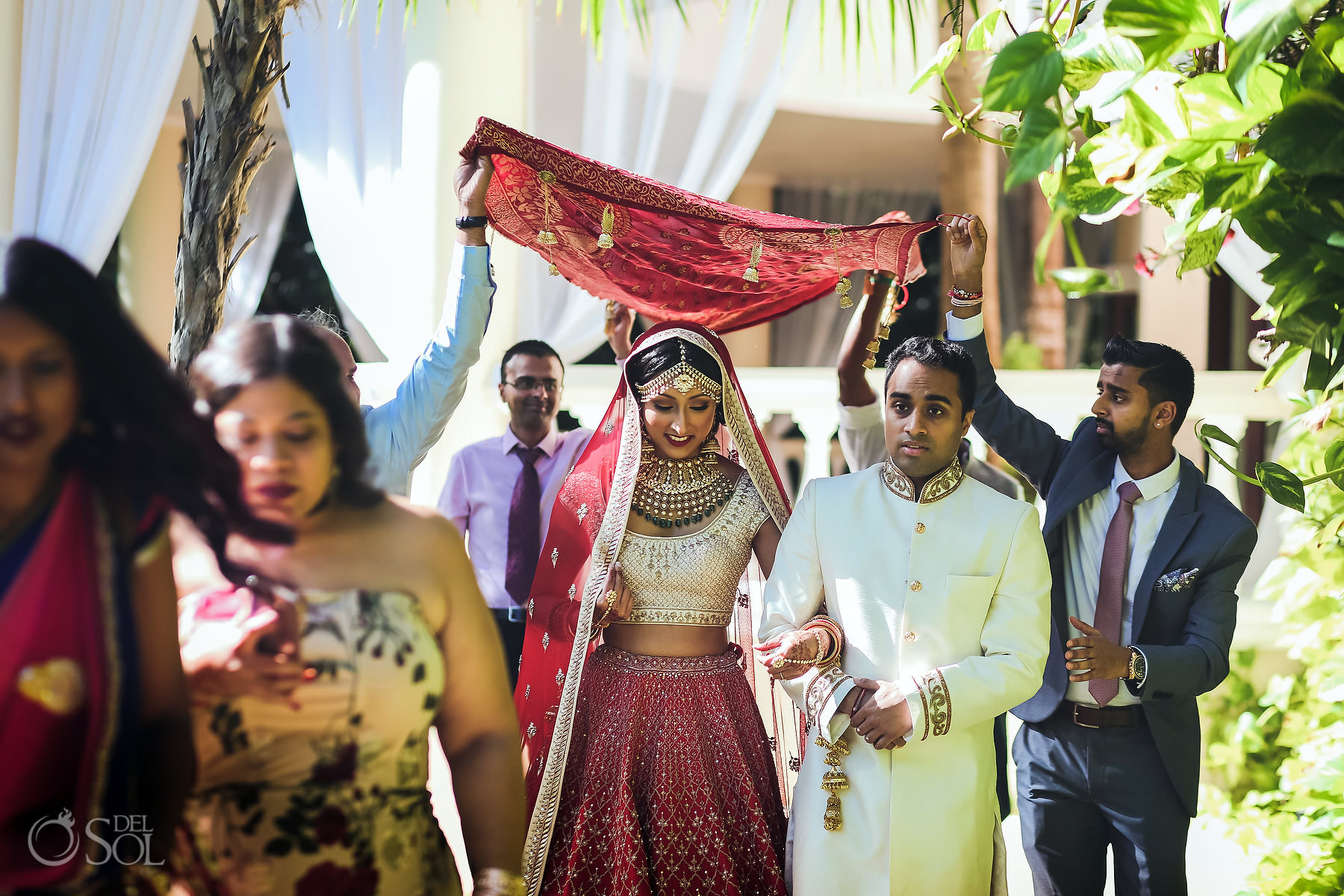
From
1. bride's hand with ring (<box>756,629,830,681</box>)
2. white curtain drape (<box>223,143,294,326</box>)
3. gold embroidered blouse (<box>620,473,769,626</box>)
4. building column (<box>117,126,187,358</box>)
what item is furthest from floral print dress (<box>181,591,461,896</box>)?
building column (<box>117,126,187,358</box>)

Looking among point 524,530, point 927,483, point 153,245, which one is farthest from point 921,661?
point 153,245

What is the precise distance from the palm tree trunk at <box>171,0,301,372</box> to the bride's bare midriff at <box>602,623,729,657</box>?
137 centimetres

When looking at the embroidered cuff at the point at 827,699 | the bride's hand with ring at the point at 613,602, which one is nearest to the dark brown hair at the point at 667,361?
the bride's hand with ring at the point at 613,602

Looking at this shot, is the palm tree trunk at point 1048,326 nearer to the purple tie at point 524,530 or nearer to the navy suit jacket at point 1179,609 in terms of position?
the purple tie at point 524,530

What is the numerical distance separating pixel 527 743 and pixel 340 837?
154cm

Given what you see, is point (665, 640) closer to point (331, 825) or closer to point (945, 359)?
point (945, 359)

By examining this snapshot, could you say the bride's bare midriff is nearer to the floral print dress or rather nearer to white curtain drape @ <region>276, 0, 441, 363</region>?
the floral print dress

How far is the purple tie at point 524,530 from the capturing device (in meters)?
3.90

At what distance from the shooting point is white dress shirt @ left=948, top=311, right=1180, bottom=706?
9.06 ft

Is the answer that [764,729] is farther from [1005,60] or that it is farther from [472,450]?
[1005,60]

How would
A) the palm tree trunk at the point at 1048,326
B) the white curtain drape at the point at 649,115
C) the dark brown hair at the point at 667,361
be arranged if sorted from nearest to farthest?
1. the dark brown hair at the point at 667,361
2. the white curtain drape at the point at 649,115
3. the palm tree trunk at the point at 1048,326

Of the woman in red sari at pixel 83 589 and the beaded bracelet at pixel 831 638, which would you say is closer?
the woman in red sari at pixel 83 589

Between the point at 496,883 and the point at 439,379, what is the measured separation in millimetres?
1623

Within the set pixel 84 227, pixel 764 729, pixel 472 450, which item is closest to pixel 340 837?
pixel 764 729
